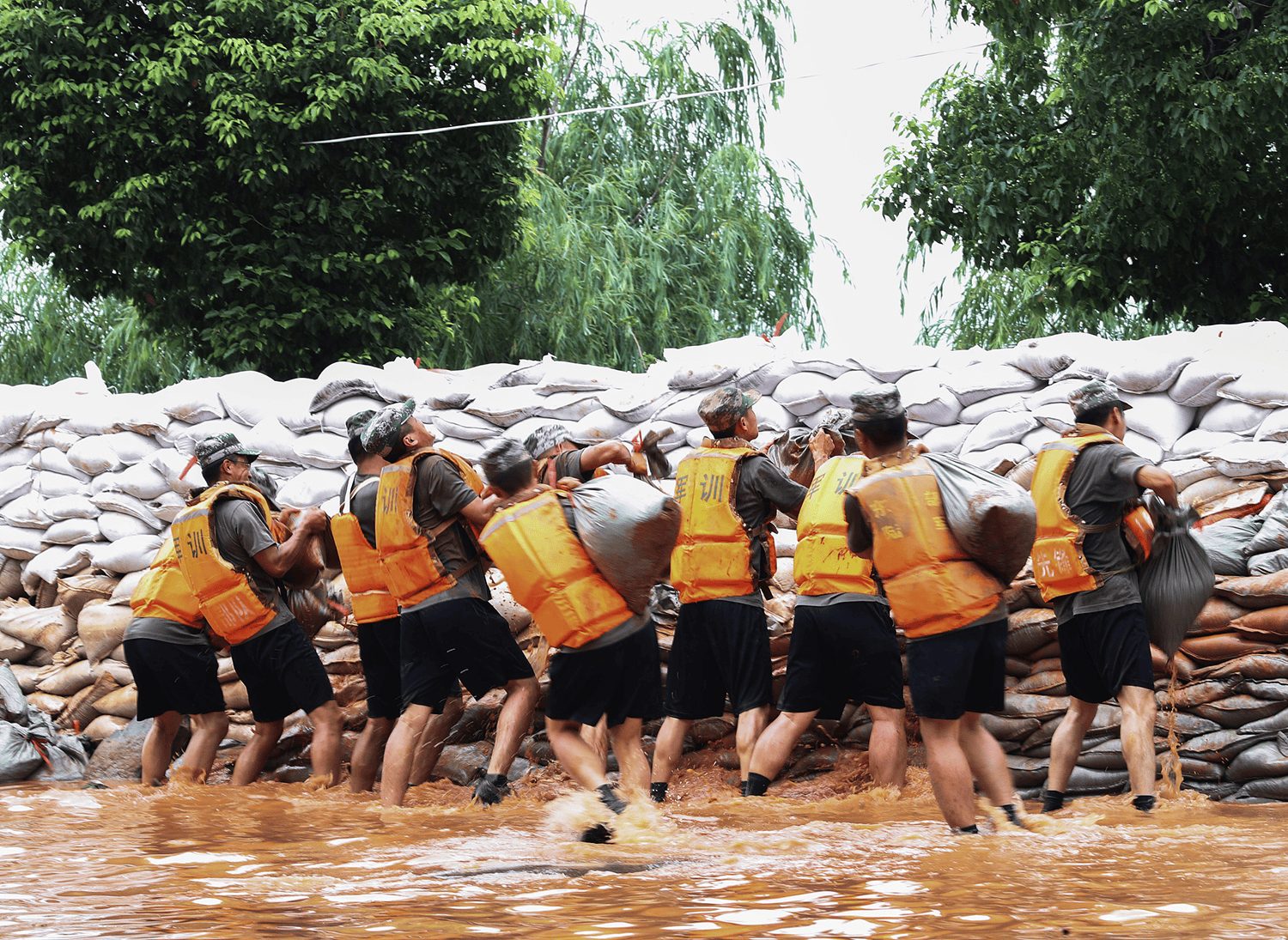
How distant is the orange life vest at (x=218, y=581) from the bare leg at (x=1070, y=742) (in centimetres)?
312

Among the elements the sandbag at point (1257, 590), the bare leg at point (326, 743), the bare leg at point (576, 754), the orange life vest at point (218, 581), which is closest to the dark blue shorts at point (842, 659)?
the bare leg at point (576, 754)

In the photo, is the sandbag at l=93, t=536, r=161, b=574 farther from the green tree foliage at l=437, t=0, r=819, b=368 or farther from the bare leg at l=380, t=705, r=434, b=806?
the green tree foliage at l=437, t=0, r=819, b=368

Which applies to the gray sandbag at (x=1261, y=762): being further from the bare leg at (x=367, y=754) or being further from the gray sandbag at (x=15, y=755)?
the gray sandbag at (x=15, y=755)

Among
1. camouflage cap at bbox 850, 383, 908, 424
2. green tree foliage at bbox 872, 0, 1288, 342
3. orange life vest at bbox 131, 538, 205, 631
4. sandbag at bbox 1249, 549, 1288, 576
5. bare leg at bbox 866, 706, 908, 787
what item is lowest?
bare leg at bbox 866, 706, 908, 787

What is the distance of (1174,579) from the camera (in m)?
4.39

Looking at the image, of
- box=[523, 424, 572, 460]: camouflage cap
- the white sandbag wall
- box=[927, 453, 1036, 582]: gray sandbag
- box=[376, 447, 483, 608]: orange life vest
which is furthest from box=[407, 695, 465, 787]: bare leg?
box=[927, 453, 1036, 582]: gray sandbag

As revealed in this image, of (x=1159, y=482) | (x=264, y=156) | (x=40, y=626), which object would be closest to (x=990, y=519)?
(x=1159, y=482)

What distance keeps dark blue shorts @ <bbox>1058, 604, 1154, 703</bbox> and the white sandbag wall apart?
424 mm

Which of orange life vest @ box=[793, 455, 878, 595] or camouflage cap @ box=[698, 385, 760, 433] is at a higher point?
camouflage cap @ box=[698, 385, 760, 433]

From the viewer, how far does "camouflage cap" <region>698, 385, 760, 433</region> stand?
493 cm

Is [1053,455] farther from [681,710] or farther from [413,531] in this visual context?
[413,531]

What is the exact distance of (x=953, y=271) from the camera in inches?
651

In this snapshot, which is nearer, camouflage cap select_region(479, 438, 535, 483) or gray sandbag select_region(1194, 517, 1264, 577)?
camouflage cap select_region(479, 438, 535, 483)

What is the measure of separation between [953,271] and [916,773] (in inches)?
494
